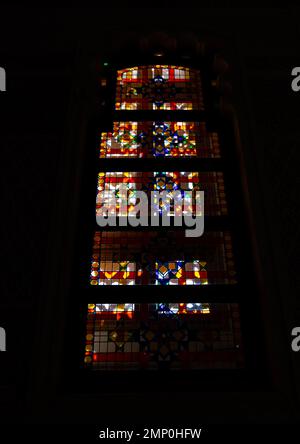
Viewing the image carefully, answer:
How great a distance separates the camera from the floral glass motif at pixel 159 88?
126 inches

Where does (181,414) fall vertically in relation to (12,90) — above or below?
below

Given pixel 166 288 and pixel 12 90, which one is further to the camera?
pixel 12 90

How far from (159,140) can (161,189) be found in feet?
1.42

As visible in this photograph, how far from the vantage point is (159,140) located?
299 cm

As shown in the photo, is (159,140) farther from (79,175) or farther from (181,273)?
(181,273)

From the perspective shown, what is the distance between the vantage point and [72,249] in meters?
2.31

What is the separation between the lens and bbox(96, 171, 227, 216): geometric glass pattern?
262 centimetres

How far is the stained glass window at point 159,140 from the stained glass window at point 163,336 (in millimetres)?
1039

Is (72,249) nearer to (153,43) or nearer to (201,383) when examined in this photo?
(201,383)

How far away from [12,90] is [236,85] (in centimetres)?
147

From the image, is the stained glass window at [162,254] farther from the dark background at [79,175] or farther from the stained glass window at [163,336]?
the dark background at [79,175]

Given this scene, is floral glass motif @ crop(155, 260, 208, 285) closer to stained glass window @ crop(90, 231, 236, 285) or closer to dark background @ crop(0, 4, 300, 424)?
stained glass window @ crop(90, 231, 236, 285)
